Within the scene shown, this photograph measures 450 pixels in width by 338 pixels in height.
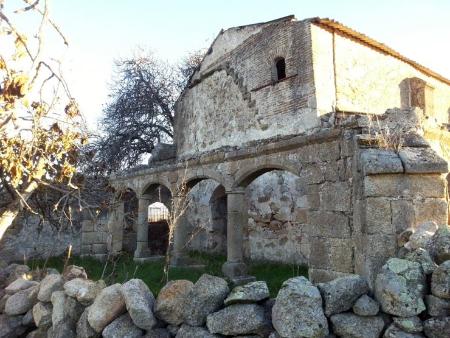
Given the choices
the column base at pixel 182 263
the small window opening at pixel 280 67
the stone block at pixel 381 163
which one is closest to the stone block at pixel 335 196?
the stone block at pixel 381 163

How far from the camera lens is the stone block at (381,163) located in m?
3.28

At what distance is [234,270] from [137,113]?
1169 centimetres

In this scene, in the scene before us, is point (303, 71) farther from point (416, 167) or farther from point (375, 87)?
point (416, 167)

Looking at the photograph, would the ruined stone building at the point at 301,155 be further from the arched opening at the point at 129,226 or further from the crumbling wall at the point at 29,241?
the crumbling wall at the point at 29,241

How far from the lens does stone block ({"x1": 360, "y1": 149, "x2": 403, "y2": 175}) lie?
3284 millimetres

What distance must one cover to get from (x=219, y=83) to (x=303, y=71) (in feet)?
12.1

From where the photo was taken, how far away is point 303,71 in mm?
9539

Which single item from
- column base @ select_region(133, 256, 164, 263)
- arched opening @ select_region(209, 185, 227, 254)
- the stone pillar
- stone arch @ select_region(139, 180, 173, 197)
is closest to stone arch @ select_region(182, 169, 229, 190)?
stone arch @ select_region(139, 180, 173, 197)

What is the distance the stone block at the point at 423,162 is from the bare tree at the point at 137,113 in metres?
13.4

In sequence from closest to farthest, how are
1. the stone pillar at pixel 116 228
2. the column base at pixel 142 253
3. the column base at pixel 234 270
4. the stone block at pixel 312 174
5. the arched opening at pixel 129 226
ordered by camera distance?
the stone block at pixel 312 174, the column base at pixel 234 270, the column base at pixel 142 253, the stone pillar at pixel 116 228, the arched opening at pixel 129 226

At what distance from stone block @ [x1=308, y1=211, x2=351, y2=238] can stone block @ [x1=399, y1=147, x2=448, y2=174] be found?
1435 mm

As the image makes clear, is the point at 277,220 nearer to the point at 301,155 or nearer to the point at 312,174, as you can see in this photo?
the point at 301,155

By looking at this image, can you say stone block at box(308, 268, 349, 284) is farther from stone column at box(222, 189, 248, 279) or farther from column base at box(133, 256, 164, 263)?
column base at box(133, 256, 164, 263)

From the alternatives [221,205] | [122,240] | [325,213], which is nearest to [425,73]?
[221,205]
